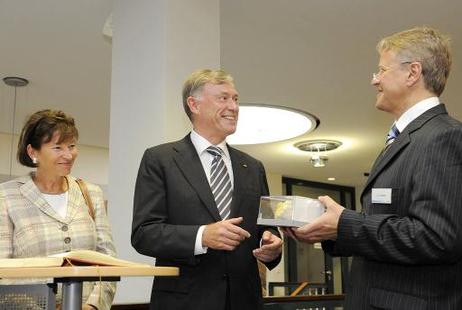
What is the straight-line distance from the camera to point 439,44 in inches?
75.0

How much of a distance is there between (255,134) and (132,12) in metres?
4.25

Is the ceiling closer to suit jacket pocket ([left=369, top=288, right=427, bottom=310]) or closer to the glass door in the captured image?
suit jacket pocket ([left=369, top=288, right=427, bottom=310])

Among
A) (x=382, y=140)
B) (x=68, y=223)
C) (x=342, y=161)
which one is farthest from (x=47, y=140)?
(x=342, y=161)

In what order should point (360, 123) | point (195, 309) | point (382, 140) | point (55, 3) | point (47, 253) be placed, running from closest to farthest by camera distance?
1. point (195, 309)
2. point (47, 253)
3. point (55, 3)
4. point (360, 123)
5. point (382, 140)

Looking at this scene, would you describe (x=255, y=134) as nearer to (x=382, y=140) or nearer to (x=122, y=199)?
(x=382, y=140)

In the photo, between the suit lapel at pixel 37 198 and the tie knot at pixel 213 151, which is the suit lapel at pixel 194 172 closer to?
the tie knot at pixel 213 151

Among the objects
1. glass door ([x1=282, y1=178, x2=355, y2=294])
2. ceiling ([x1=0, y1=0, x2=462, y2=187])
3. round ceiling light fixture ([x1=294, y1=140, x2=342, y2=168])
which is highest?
ceiling ([x1=0, y1=0, x2=462, y2=187])

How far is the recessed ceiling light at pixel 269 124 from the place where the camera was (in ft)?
22.7

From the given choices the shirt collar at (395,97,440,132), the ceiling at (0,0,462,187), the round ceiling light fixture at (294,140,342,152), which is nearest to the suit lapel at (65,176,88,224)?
the shirt collar at (395,97,440,132)

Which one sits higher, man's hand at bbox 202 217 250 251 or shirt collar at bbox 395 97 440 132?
shirt collar at bbox 395 97 440 132

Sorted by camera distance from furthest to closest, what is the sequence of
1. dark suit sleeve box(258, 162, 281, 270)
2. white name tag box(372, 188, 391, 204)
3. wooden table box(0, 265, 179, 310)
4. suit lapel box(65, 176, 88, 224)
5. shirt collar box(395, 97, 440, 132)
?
suit lapel box(65, 176, 88, 224), dark suit sleeve box(258, 162, 281, 270), shirt collar box(395, 97, 440, 132), white name tag box(372, 188, 391, 204), wooden table box(0, 265, 179, 310)

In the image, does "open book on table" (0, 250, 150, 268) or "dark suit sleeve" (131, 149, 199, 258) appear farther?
"dark suit sleeve" (131, 149, 199, 258)

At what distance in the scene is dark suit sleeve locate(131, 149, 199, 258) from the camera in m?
2.02

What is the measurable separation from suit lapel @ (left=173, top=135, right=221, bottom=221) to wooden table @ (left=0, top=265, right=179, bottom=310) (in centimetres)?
53
